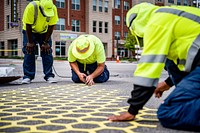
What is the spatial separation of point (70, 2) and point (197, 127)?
37151mm

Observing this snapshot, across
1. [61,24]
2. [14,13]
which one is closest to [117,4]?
[61,24]

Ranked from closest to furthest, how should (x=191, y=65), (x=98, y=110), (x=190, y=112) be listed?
(x=190, y=112), (x=191, y=65), (x=98, y=110)

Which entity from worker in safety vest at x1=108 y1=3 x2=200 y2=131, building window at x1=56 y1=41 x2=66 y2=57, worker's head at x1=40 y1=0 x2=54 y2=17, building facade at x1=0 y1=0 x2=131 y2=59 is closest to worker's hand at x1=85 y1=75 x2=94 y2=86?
worker's head at x1=40 y1=0 x2=54 y2=17

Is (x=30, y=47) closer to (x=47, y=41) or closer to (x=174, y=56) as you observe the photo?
(x=47, y=41)

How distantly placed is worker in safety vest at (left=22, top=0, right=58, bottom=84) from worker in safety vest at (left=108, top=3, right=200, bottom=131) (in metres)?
3.78

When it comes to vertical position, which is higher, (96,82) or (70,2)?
(70,2)

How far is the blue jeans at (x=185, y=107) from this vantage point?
2.28 meters

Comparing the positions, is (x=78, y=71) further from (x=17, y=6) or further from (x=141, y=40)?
(x=17, y=6)

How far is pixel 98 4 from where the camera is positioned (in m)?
40.5

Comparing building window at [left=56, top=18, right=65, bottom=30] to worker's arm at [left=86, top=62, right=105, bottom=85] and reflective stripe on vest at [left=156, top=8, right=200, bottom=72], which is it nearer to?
worker's arm at [left=86, top=62, right=105, bottom=85]

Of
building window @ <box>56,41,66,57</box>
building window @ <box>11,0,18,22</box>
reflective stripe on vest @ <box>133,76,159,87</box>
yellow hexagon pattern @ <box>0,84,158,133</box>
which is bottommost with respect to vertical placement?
building window @ <box>56,41,66,57</box>

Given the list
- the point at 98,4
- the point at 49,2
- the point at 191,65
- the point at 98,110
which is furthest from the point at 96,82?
the point at 98,4

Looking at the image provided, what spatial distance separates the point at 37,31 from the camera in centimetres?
618

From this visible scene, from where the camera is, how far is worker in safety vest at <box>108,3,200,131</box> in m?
2.35
